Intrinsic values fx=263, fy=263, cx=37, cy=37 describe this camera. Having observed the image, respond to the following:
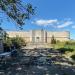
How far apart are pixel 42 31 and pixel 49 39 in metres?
3.53

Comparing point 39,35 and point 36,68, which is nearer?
point 36,68

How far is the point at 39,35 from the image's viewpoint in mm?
79312

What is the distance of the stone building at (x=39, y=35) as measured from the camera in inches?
3108

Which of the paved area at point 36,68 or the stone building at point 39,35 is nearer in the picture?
the paved area at point 36,68

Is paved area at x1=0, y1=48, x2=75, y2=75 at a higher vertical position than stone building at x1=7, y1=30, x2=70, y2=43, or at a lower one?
lower

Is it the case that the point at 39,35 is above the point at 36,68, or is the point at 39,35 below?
above

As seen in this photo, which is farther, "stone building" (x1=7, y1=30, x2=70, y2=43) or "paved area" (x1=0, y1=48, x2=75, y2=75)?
"stone building" (x1=7, y1=30, x2=70, y2=43)

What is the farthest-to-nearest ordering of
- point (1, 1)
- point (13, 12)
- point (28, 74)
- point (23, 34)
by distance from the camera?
point (23, 34) < point (28, 74) < point (13, 12) < point (1, 1)

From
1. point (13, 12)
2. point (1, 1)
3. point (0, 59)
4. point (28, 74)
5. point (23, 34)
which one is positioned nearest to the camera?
point (1, 1)

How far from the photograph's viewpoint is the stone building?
78938mm

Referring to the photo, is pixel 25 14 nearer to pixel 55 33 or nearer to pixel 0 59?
pixel 0 59

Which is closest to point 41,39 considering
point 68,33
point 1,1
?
point 68,33

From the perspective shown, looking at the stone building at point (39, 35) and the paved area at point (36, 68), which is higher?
the stone building at point (39, 35)

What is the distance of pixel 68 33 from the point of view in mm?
82562
